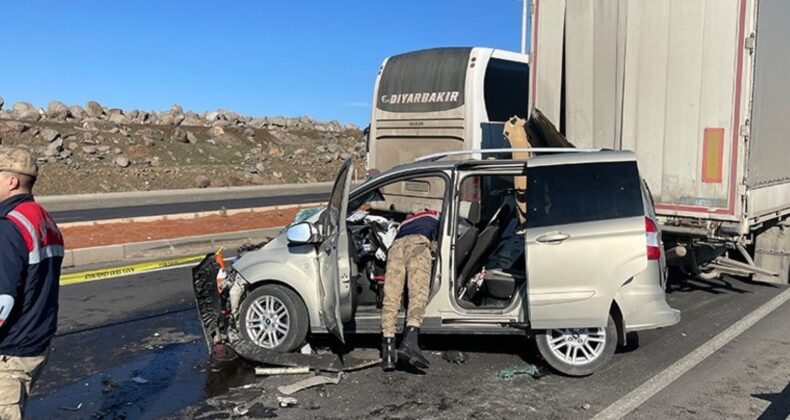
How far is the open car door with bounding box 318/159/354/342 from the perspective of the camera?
5.58 meters

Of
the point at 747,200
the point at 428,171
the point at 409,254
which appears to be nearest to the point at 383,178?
the point at 428,171

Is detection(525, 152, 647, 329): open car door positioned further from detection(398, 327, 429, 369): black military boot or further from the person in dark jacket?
the person in dark jacket

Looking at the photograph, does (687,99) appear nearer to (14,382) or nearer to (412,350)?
(412,350)

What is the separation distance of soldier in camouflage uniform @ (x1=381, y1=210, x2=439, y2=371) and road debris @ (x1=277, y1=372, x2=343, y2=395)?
1.32ft

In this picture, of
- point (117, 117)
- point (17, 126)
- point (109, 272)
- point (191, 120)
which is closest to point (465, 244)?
point (109, 272)

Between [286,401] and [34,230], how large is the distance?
2513 millimetres

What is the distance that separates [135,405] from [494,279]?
3078mm

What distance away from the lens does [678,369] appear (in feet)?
18.7

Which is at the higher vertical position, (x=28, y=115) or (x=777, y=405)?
(x=28, y=115)

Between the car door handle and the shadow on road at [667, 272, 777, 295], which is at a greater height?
the car door handle

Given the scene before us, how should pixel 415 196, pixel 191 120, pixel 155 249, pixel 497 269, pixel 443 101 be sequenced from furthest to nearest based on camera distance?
pixel 191 120 < pixel 155 249 < pixel 443 101 < pixel 415 196 < pixel 497 269

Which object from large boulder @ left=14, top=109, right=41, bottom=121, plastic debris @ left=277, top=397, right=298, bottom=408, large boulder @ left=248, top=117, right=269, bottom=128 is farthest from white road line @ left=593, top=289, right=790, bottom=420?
large boulder @ left=248, top=117, right=269, bottom=128

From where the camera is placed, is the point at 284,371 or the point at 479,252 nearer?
the point at 284,371

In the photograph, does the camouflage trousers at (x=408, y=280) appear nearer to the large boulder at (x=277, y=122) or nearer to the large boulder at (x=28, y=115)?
the large boulder at (x=28, y=115)
